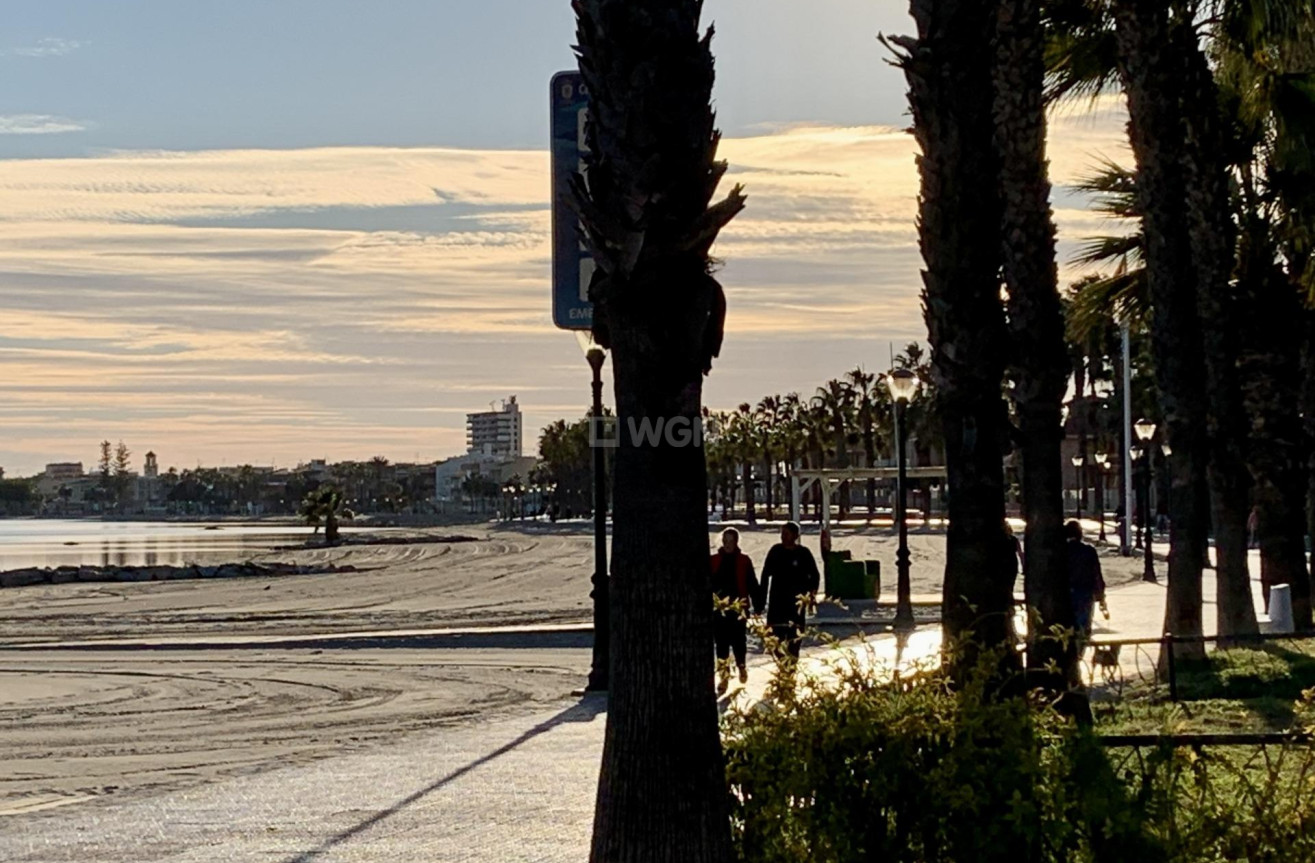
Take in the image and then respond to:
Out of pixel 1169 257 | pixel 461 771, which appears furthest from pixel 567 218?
pixel 1169 257

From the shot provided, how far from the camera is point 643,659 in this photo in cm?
668

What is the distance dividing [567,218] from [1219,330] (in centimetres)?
1086

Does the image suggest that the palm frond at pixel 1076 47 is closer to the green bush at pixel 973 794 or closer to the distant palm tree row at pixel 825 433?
the green bush at pixel 973 794

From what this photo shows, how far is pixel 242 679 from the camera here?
2281cm

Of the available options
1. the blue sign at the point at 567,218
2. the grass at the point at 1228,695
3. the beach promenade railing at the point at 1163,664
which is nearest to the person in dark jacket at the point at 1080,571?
the beach promenade railing at the point at 1163,664

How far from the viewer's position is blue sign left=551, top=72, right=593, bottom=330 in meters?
11.4

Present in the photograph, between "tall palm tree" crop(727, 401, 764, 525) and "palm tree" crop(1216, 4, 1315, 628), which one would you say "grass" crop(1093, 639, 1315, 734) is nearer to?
"palm tree" crop(1216, 4, 1315, 628)

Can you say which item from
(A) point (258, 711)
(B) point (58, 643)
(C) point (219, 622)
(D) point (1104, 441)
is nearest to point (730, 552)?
(A) point (258, 711)

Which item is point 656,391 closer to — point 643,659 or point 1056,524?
point 643,659

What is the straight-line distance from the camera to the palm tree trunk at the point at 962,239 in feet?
35.8

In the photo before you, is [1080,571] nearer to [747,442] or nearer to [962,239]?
[962,239]

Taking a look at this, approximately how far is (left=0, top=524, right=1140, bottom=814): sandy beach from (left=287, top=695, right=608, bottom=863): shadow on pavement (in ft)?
3.24
